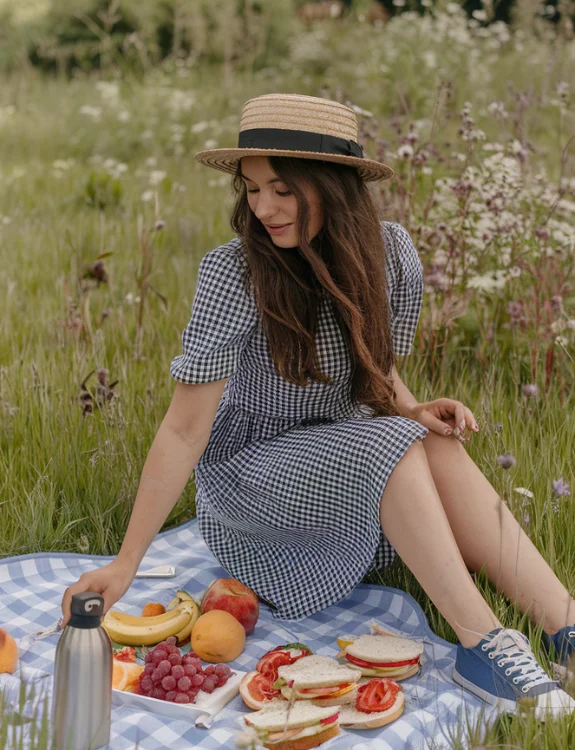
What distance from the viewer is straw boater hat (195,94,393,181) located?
2023mm

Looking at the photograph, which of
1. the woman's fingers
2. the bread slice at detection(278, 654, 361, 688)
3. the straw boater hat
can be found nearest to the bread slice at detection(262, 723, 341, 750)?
the bread slice at detection(278, 654, 361, 688)

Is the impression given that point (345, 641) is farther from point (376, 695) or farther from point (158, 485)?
point (158, 485)

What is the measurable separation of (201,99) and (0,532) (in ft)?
19.8

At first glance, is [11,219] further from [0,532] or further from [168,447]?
[168,447]

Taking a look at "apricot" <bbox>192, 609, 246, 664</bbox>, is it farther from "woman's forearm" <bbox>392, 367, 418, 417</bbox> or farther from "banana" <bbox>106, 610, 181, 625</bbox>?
"woman's forearm" <bbox>392, 367, 418, 417</bbox>

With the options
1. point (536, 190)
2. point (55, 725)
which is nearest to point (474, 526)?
point (55, 725)

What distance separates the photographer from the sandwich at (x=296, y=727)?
173 centimetres

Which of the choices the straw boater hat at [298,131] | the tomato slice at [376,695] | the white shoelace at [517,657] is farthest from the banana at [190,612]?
the straw boater hat at [298,131]

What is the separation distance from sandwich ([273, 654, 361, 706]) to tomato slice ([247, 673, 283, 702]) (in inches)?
0.9

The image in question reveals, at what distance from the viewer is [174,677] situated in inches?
74.4

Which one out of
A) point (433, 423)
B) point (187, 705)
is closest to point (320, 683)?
point (187, 705)

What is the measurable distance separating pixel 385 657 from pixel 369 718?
0.60ft

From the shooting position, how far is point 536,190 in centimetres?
332

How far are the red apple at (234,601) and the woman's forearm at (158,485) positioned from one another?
11.9 inches
